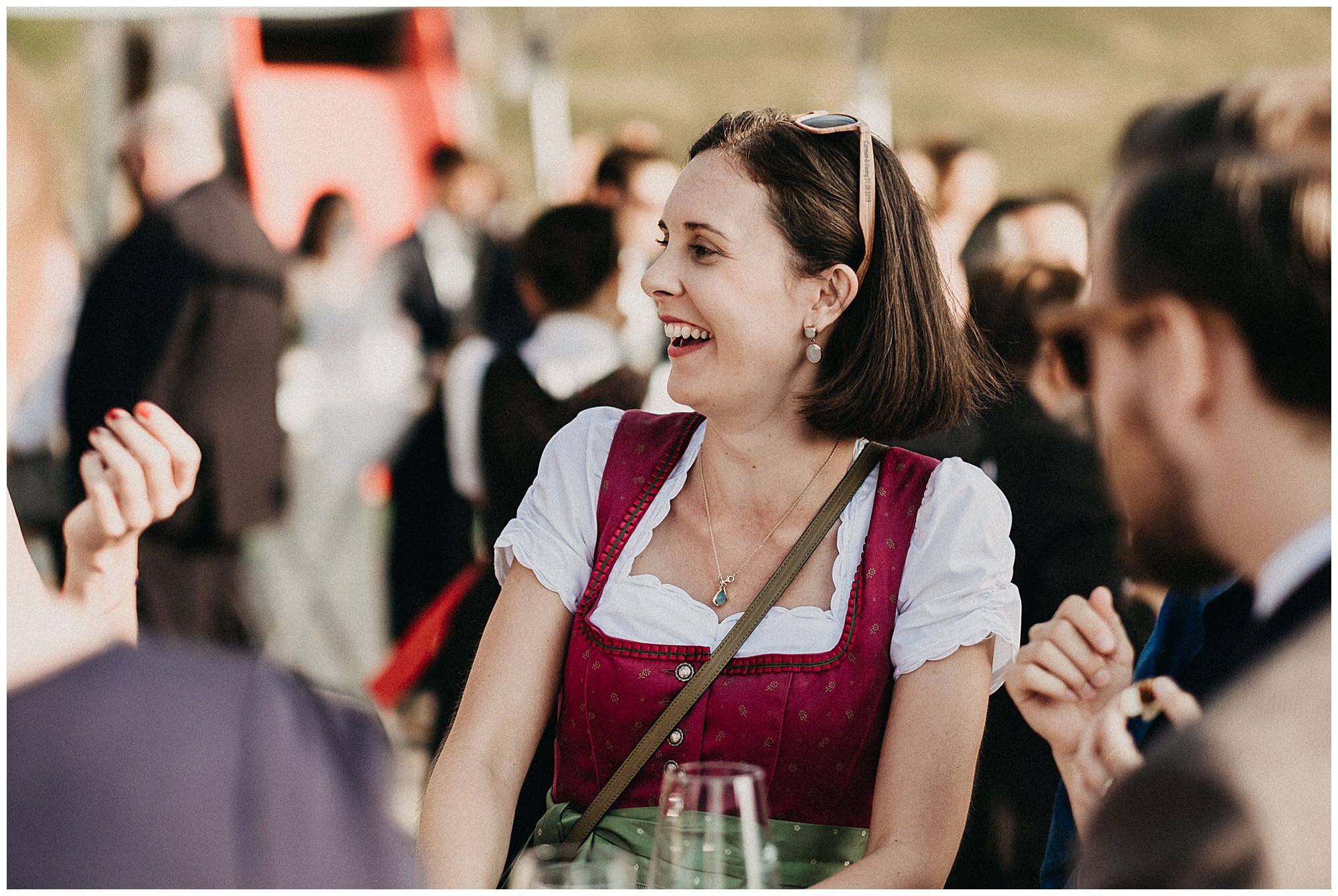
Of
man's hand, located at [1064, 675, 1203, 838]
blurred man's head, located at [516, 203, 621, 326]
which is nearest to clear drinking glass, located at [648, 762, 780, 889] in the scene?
man's hand, located at [1064, 675, 1203, 838]

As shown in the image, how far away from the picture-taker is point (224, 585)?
4.11 m

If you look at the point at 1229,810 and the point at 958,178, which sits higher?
the point at 958,178

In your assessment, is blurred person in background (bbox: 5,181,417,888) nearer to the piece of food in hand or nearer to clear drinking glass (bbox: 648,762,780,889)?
clear drinking glass (bbox: 648,762,780,889)

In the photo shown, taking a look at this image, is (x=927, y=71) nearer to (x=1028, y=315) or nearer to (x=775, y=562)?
(x=1028, y=315)

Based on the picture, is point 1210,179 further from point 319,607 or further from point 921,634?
point 319,607

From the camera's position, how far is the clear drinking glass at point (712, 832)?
1280 mm

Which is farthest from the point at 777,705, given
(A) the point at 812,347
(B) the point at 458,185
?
(B) the point at 458,185

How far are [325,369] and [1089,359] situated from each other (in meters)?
4.80

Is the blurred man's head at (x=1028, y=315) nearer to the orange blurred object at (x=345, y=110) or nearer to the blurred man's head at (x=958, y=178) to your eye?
the blurred man's head at (x=958, y=178)

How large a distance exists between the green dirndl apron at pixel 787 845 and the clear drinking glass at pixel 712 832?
1.70ft

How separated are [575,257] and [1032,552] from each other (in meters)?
1.76

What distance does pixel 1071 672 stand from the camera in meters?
1.59

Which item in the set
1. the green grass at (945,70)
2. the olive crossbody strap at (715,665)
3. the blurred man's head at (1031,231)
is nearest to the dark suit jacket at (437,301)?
the blurred man's head at (1031,231)

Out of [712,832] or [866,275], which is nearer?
[712,832]
